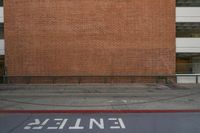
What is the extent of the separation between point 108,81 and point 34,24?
8.66 m

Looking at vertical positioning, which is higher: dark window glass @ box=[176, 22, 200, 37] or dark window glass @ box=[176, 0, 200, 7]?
→ dark window glass @ box=[176, 0, 200, 7]

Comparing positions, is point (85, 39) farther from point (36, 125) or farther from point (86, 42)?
point (36, 125)

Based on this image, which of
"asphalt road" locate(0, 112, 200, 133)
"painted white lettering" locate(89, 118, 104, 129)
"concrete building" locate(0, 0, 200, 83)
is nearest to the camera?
"asphalt road" locate(0, 112, 200, 133)

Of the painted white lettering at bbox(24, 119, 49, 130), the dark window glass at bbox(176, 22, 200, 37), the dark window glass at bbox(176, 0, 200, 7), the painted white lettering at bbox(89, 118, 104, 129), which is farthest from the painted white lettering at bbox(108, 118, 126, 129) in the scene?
the dark window glass at bbox(176, 0, 200, 7)

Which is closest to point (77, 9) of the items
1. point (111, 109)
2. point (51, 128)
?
point (111, 109)

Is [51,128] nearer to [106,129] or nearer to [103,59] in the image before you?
[106,129]

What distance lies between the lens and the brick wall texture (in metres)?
32.5

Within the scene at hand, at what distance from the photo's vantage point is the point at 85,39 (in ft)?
107

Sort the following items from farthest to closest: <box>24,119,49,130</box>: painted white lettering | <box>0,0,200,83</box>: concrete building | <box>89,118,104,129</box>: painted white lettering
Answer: <box>0,0,200,83</box>: concrete building → <box>89,118,104,129</box>: painted white lettering → <box>24,119,49,130</box>: painted white lettering

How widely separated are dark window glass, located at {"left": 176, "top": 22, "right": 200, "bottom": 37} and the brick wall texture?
8.58 feet

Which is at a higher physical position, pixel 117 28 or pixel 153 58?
pixel 117 28

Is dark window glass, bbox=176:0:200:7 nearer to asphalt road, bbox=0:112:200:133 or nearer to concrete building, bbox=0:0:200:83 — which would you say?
concrete building, bbox=0:0:200:83

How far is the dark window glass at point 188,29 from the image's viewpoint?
33.4m

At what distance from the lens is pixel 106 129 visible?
11406 mm
